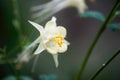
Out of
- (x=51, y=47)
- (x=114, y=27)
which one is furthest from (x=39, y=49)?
(x=114, y=27)

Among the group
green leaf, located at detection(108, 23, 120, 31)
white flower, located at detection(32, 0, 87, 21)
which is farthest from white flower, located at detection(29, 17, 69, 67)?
white flower, located at detection(32, 0, 87, 21)

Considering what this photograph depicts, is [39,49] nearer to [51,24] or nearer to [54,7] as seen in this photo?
[51,24]

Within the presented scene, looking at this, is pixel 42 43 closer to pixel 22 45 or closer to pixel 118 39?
pixel 22 45

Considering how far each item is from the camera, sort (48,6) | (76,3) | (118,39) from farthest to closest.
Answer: (118,39), (76,3), (48,6)

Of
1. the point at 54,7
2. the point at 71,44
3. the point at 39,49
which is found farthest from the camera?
the point at 71,44

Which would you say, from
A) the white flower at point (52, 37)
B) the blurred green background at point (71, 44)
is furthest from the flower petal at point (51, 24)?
the blurred green background at point (71, 44)

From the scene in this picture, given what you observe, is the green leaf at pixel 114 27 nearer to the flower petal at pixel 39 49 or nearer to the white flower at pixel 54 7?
the flower petal at pixel 39 49

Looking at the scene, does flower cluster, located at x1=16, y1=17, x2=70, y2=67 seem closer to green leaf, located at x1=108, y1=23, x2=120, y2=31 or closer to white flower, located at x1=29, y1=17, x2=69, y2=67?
white flower, located at x1=29, y1=17, x2=69, y2=67

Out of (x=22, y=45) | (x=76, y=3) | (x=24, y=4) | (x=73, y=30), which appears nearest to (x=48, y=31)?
(x=22, y=45)
